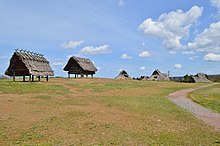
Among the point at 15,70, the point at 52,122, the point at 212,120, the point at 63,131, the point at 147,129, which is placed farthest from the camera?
the point at 15,70

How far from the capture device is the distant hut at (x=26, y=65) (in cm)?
3609

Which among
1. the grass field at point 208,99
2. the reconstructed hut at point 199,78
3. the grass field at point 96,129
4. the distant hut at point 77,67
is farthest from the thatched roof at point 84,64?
the grass field at point 96,129

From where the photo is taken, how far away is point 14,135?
984 cm

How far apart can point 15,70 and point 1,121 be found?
27.3 m

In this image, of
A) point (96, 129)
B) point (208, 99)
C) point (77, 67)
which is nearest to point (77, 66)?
point (77, 67)

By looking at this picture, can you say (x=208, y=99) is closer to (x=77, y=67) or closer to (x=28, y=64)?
(x=28, y=64)

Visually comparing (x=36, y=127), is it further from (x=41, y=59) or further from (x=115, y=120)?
(x=41, y=59)

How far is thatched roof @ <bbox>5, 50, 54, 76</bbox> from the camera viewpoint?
3603cm

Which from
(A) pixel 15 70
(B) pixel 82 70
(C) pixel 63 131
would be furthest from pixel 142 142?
(B) pixel 82 70

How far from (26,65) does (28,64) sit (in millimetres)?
489

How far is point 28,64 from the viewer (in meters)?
36.0

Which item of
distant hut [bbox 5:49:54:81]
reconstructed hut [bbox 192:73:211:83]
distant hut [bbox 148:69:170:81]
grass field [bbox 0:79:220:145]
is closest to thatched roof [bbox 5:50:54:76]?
distant hut [bbox 5:49:54:81]

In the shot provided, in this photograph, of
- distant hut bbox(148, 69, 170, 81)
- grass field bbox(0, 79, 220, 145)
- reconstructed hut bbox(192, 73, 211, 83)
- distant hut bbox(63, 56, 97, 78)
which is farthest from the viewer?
distant hut bbox(148, 69, 170, 81)

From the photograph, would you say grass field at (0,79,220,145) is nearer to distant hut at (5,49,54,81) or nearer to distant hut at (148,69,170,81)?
distant hut at (5,49,54,81)
